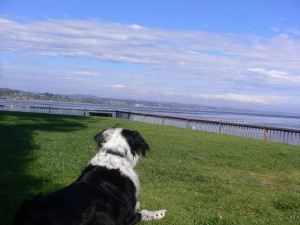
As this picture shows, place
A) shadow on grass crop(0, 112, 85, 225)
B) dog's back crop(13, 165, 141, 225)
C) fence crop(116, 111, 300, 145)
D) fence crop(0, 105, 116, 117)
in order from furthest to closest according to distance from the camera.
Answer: fence crop(0, 105, 116, 117), fence crop(116, 111, 300, 145), shadow on grass crop(0, 112, 85, 225), dog's back crop(13, 165, 141, 225)

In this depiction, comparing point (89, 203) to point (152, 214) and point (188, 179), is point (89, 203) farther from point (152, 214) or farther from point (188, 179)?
point (188, 179)

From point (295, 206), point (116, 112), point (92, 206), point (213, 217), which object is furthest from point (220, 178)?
point (116, 112)

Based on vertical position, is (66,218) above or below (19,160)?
above

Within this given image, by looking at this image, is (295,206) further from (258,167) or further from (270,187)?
(258,167)

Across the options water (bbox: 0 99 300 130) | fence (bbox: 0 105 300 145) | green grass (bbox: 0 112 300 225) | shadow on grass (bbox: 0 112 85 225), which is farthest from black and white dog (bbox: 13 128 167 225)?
water (bbox: 0 99 300 130)

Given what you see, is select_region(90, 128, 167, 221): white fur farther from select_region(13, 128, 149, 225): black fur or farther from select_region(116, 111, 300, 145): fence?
select_region(116, 111, 300, 145): fence

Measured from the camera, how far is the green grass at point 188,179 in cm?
747

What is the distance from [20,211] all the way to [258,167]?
10769 mm

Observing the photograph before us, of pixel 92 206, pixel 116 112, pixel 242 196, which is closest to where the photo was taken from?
pixel 92 206

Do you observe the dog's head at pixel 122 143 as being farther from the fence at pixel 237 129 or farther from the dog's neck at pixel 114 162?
the fence at pixel 237 129

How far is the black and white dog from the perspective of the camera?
13.5 ft

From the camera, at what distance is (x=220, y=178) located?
1119cm

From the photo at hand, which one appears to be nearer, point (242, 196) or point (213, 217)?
point (213, 217)

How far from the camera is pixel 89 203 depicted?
4.49 metres
